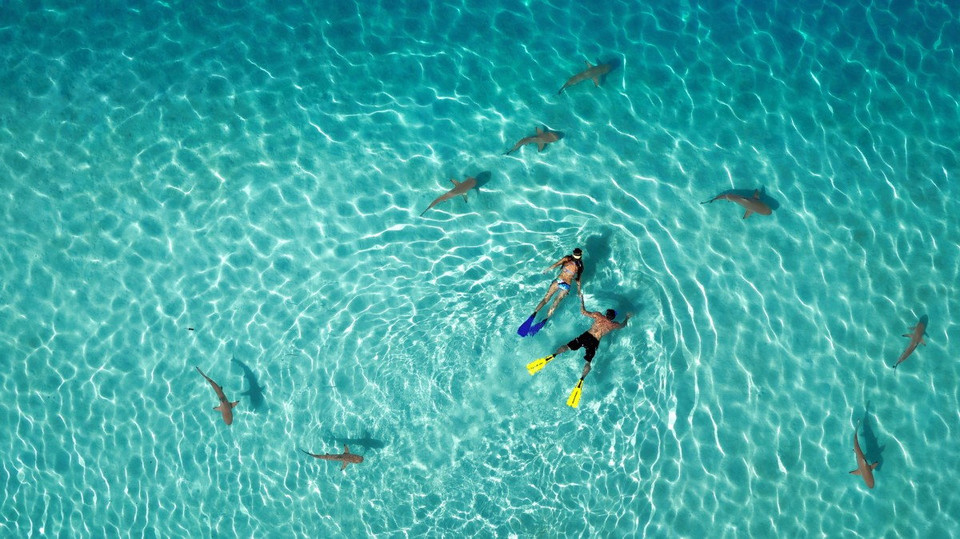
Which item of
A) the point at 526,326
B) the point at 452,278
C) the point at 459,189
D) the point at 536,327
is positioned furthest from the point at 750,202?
the point at 452,278

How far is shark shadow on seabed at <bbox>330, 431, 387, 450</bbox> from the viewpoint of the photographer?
10023 millimetres

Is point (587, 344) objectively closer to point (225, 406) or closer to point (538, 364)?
point (538, 364)

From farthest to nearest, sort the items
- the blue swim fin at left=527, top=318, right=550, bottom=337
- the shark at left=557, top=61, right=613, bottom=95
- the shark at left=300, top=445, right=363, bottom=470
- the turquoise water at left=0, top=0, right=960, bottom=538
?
the shark at left=557, top=61, right=613, bottom=95
the blue swim fin at left=527, top=318, right=550, bottom=337
the turquoise water at left=0, top=0, right=960, bottom=538
the shark at left=300, top=445, right=363, bottom=470

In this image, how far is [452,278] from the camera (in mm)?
10547

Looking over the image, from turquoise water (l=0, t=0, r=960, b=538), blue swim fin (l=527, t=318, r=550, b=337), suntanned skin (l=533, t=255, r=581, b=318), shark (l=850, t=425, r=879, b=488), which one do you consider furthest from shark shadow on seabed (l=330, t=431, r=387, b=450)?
shark (l=850, t=425, r=879, b=488)

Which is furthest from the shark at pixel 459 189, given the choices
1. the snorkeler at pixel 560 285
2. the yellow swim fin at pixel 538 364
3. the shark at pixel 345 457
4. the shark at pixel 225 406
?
the shark at pixel 225 406

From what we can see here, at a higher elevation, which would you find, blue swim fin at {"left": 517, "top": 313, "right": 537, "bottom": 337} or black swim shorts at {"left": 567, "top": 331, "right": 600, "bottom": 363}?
black swim shorts at {"left": 567, "top": 331, "right": 600, "bottom": 363}


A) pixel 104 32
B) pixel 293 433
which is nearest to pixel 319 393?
pixel 293 433

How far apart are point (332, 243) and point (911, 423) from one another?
9818 mm

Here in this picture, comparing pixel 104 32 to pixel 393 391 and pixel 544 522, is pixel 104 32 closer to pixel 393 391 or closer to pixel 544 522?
pixel 393 391

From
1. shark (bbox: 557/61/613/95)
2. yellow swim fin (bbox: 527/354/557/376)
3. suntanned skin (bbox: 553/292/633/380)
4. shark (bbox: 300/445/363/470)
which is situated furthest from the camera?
shark (bbox: 557/61/613/95)

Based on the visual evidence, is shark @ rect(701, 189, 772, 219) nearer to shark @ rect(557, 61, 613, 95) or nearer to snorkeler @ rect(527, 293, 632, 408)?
snorkeler @ rect(527, 293, 632, 408)

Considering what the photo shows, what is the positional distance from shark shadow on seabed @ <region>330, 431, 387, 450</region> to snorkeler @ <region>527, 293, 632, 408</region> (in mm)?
2668

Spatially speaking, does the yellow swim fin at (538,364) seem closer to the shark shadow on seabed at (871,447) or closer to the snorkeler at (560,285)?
the snorkeler at (560,285)
